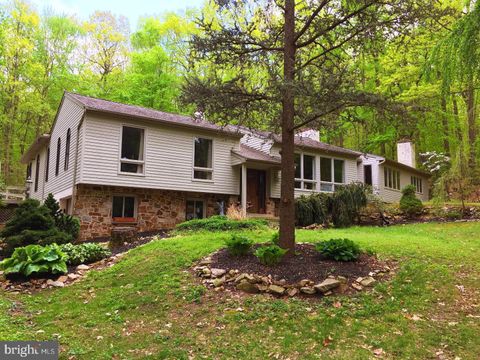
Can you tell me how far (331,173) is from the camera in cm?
1912

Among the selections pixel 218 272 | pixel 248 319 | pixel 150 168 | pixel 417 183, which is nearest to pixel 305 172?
pixel 150 168

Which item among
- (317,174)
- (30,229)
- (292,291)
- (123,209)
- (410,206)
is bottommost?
(292,291)

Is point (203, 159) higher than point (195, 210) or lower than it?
higher

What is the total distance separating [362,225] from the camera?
1427 cm

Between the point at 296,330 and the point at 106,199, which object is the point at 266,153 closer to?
the point at 106,199

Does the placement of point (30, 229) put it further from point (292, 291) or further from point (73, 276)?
point (292, 291)

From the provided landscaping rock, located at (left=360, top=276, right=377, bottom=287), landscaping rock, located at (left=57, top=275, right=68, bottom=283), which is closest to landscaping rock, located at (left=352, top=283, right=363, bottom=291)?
landscaping rock, located at (left=360, top=276, right=377, bottom=287)

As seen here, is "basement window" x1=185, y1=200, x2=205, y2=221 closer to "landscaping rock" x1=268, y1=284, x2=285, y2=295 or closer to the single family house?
the single family house

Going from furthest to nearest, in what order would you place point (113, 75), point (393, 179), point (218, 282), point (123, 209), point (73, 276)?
point (113, 75)
point (393, 179)
point (123, 209)
point (73, 276)
point (218, 282)

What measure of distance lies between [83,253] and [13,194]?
1417cm

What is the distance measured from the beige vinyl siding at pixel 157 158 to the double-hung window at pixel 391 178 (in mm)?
10305

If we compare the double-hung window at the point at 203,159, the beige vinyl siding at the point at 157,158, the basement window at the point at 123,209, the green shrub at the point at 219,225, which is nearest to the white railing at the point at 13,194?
the basement window at the point at 123,209

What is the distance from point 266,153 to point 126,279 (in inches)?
452

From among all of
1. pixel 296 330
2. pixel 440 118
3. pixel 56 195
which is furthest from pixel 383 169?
pixel 296 330
